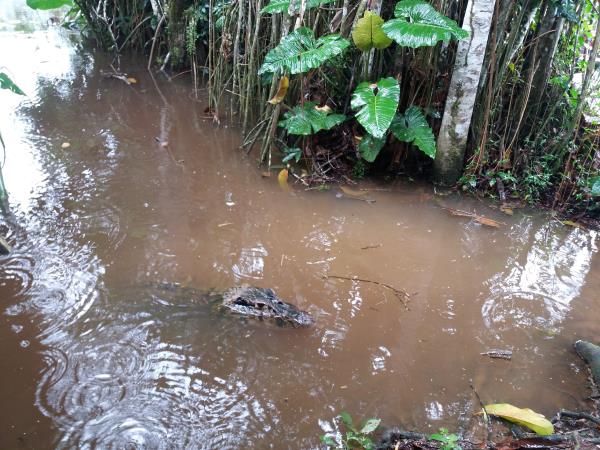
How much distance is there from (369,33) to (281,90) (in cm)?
77

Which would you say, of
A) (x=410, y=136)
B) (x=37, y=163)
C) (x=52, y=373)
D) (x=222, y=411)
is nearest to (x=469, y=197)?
(x=410, y=136)

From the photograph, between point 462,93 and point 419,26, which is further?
point 462,93

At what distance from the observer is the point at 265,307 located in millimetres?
2438

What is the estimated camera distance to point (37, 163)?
367cm

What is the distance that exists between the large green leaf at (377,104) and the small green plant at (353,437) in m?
1.81

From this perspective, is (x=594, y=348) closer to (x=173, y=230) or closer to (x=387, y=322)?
(x=387, y=322)

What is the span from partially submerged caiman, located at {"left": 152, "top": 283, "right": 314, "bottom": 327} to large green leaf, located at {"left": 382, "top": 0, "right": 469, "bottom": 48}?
1812mm

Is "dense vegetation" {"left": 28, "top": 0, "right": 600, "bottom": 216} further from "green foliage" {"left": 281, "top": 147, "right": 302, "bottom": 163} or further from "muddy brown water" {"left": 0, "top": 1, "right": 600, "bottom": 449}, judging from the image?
"muddy brown water" {"left": 0, "top": 1, "right": 600, "bottom": 449}

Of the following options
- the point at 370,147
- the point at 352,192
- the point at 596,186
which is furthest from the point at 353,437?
the point at 596,186

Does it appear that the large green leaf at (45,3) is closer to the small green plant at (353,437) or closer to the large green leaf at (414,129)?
the large green leaf at (414,129)

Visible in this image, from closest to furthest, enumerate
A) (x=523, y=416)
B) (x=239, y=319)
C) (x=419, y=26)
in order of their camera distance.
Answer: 1. (x=523, y=416)
2. (x=239, y=319)
3. (x=419, y=26)

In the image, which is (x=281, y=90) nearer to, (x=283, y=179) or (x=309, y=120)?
(x=309, y=120)

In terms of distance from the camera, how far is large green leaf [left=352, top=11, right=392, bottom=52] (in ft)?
10.4

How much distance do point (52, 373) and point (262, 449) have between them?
0.97m
